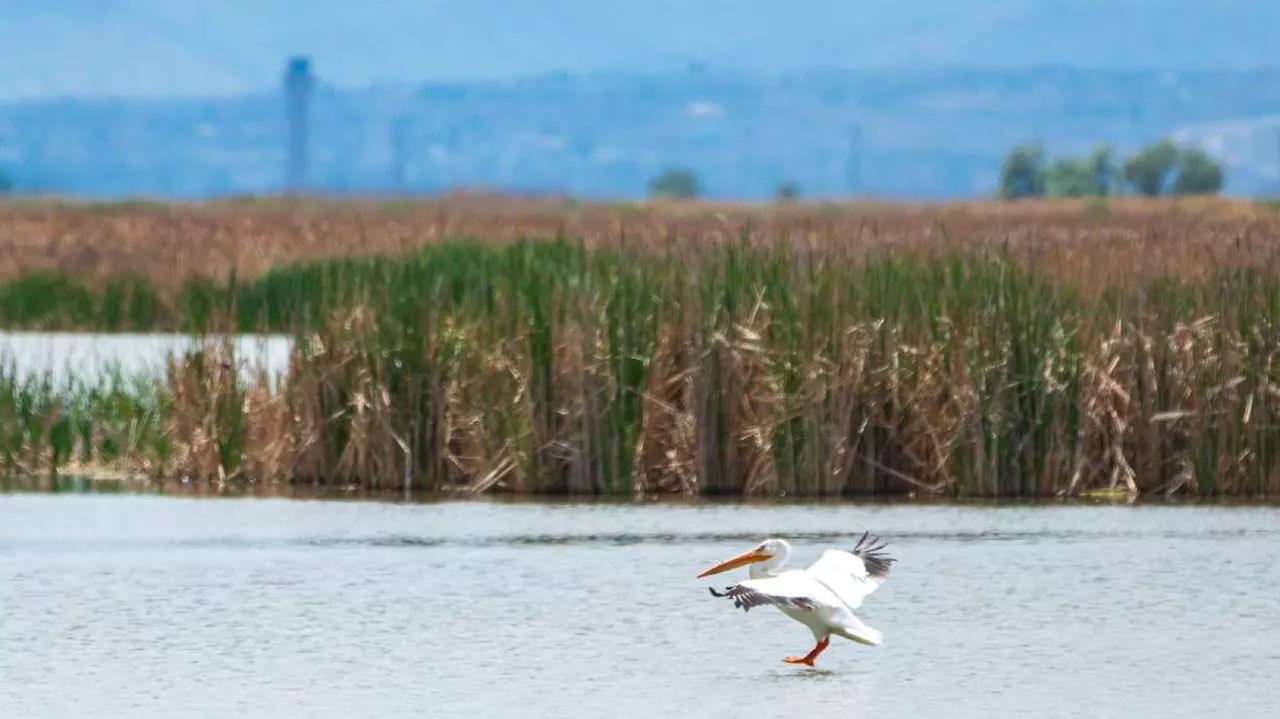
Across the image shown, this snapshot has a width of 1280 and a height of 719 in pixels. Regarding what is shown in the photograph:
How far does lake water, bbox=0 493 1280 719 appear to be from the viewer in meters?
9.25

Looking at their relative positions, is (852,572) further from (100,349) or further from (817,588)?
(100,349)

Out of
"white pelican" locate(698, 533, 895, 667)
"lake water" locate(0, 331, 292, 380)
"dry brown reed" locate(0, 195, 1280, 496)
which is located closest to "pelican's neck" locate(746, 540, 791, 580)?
"white pelican" locate(698, 533, 895, 667)

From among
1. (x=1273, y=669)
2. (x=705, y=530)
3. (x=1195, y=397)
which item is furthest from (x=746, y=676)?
(x=1195, y=397)

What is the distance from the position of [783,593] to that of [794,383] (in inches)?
219

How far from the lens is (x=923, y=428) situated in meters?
14.8

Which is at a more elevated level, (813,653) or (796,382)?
(796,382)

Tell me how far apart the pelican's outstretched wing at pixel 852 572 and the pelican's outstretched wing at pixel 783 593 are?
0.10 m

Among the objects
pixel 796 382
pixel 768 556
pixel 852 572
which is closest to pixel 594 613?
pixel 768 556

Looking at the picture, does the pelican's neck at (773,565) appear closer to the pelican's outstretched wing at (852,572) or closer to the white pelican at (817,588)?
the white pelican at (817,588)

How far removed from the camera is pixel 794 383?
14766mm

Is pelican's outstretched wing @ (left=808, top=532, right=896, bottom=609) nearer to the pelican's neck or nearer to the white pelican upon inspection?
the white pelican

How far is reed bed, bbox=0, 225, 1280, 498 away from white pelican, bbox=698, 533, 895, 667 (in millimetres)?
4849

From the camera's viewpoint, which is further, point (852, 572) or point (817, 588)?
point (852, 572)

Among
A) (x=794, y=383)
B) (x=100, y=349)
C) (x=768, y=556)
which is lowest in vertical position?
(x=768, y=556)
